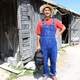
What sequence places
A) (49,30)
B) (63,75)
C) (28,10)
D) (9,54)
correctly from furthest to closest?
1. (9,54)
2. (28,10)
3. (63,75)
4. (49,30)

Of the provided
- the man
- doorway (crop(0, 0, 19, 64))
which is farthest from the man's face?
doorway (crop(0, 0, 19, 64))

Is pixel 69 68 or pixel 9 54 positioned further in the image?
pixel 9 54

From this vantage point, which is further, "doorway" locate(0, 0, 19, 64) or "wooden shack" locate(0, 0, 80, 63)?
"doorway" locate(0, 0, 19, 64)

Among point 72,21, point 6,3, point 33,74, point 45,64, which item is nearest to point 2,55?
point 6,3

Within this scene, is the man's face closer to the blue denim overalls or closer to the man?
the man

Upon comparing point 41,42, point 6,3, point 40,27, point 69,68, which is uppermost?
point 6,3

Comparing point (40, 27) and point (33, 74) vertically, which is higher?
point (40, 27)

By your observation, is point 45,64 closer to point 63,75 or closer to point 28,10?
point 63,75

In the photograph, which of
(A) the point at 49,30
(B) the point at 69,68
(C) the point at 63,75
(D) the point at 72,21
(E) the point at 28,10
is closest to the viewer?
(A) the point at 49,30

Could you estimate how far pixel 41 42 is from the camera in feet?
22.5

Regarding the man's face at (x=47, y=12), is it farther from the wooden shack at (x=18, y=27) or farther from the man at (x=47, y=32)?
the wooden shack at (x=18, y=27)

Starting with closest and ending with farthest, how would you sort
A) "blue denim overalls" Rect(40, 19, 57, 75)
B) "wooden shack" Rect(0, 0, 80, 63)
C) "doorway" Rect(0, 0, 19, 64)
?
"blue denim overalls" Rect(40, 19, 57, 75) < "wooden shack" Rect(0, 0, 80, 63) < "doorway" Rect(0, 0, 19, 64)

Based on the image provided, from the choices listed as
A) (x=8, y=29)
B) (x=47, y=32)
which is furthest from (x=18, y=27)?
(x=47, y=32)

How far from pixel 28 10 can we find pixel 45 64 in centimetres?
363
